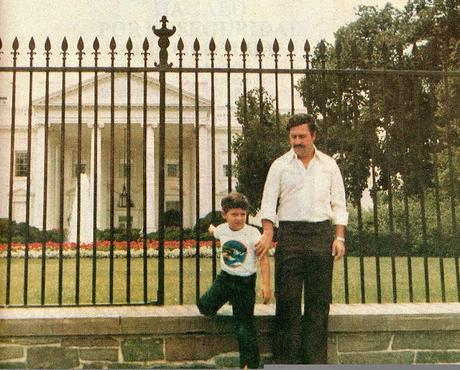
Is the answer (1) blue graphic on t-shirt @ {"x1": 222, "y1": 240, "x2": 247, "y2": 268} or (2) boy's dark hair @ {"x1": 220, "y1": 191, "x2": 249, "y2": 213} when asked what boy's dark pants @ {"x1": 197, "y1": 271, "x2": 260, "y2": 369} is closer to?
(1) blue graphic on t-shirt @ {"x1": 222, "y1": 240, "x2": 247, "y2": 268}

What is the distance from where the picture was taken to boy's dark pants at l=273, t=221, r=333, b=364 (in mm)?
3111

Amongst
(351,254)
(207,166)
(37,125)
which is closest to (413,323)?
(351,254)

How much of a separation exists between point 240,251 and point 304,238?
40cm

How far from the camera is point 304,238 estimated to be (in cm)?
312

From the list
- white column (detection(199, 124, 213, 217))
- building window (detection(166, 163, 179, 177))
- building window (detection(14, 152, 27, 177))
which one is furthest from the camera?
building window (detection(166, 163, 179, 177))

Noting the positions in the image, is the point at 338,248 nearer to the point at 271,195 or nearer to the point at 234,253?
the point at 271,195

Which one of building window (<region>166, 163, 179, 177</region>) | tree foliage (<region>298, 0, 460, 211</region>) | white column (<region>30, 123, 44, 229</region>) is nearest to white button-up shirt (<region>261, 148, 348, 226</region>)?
tree foliage (<region>298, 0, 460, 211</region>)

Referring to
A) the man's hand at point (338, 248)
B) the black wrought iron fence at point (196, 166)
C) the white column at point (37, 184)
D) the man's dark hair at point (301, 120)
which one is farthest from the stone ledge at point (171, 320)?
the white column at point (37, 184)

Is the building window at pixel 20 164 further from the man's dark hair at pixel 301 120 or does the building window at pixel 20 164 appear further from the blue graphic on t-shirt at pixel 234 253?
the man's dark hair at pixel 301 120

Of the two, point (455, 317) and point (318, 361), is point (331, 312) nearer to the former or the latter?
point (318, 361)

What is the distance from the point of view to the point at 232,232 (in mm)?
3260

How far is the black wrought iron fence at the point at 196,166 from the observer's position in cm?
360


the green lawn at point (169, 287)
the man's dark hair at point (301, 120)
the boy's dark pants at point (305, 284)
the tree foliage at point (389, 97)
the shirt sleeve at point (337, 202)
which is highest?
the tree foliage at point (389, 97)

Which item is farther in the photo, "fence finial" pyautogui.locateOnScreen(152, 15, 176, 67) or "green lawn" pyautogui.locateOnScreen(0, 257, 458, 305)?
"green lawn" pyautogui.locateOnScreen(0, 257, 458, 305)
